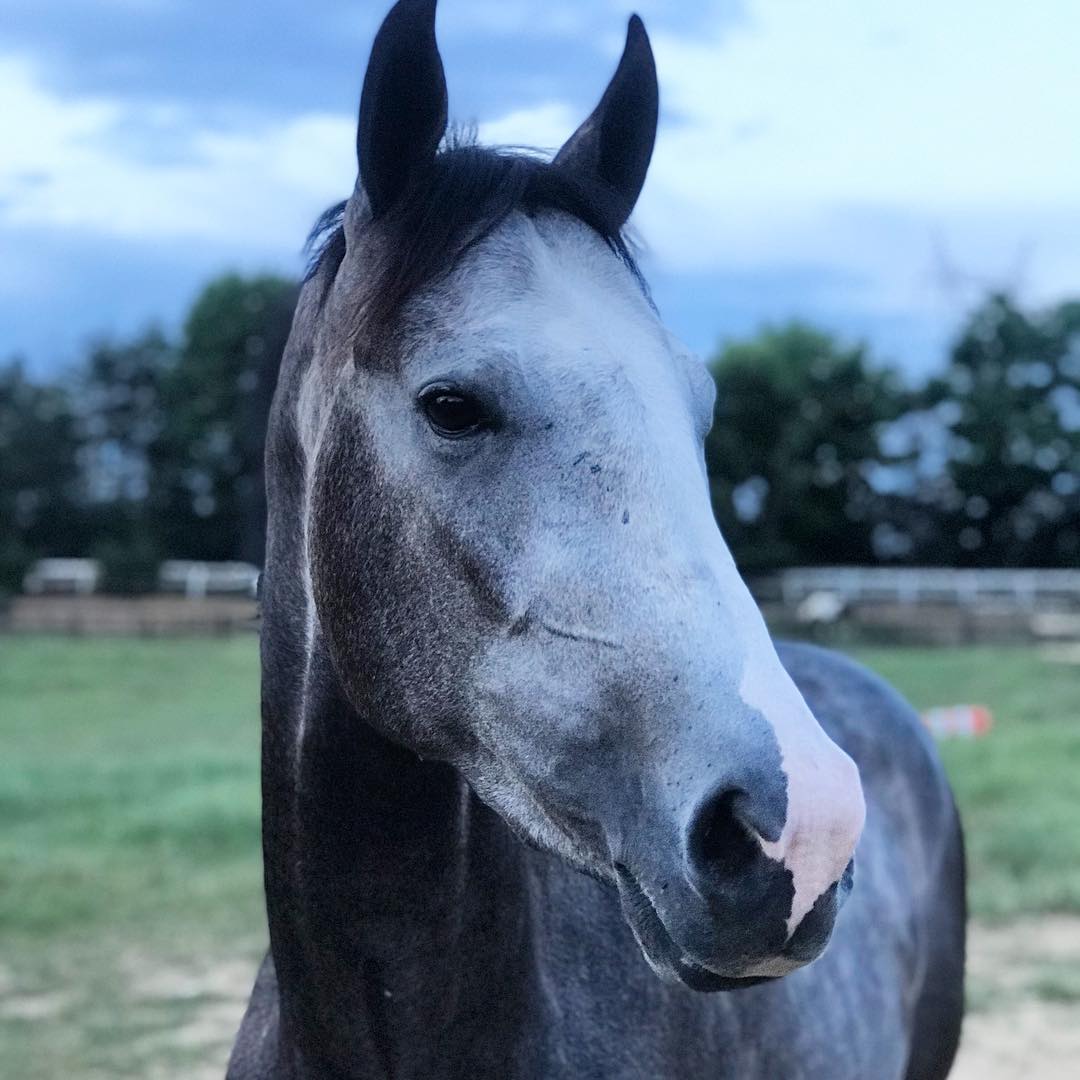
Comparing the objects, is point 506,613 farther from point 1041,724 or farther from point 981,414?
point 981,414

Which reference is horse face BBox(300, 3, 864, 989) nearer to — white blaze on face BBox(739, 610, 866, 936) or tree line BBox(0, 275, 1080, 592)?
white blaze on face BBox(739, 610, 866, 936)

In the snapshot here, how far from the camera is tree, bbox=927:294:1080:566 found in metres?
→ 33.3

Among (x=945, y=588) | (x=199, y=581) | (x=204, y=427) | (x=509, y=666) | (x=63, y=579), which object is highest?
(x=204, y=427)

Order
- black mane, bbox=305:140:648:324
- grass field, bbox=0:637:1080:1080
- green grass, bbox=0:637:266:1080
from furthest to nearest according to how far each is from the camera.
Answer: grass field, bbox=0:637:1080:1080 → green grass, bbox=0:637:266:1080 → black mane, bbox=305:140:648:324

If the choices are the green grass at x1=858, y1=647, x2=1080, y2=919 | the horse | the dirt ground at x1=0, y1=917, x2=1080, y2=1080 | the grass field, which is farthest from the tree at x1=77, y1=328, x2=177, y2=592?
the horse

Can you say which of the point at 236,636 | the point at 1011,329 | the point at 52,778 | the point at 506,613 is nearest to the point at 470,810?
the point at 506,613

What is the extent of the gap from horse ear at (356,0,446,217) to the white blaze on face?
943 mm

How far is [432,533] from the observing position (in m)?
1.81

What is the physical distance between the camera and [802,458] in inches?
1435

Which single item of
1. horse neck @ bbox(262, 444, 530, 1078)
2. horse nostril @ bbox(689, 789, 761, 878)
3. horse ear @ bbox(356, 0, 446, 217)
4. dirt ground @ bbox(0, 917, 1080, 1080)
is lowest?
dirt ground @ bbox(0, 917, 1080, 1080)

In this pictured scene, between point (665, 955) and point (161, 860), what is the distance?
800cm

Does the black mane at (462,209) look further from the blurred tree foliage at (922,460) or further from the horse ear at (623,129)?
the blurred tree foliage at (922,460)

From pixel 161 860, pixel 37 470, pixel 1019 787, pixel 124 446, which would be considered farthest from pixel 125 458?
pixel 1019 787

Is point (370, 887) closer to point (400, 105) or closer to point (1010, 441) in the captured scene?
point (400, 105)
